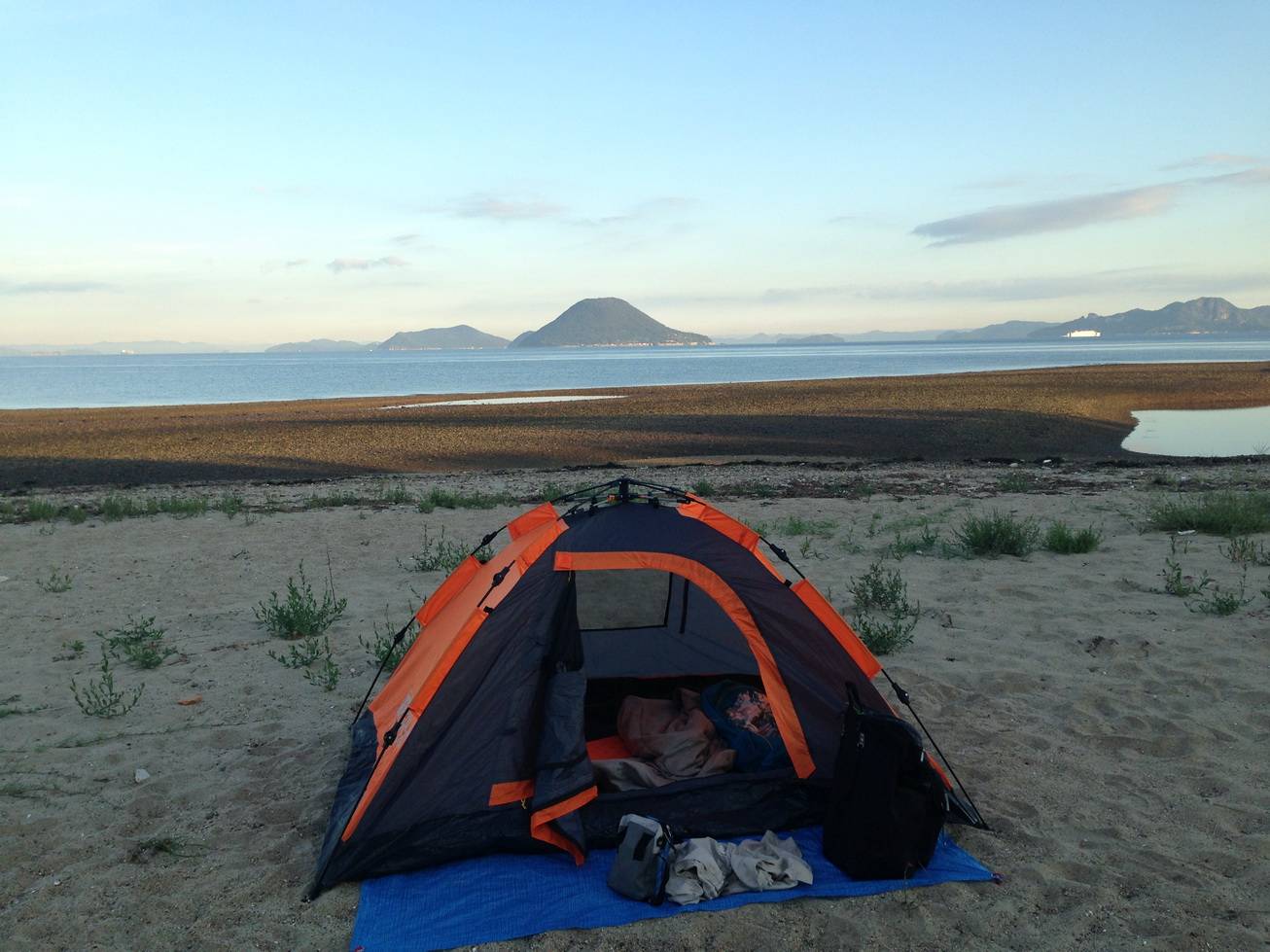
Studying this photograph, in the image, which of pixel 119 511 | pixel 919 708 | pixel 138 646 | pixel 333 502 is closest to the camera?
pixel 919 708

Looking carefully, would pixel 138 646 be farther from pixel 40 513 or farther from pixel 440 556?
pixel 40 513

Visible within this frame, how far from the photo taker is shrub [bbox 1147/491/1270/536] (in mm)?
9711

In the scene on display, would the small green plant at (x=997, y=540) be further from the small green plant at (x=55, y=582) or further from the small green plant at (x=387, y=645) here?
the small green plant at (x=55, y=582)

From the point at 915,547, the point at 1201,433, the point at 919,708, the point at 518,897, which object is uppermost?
the point at 1201,433

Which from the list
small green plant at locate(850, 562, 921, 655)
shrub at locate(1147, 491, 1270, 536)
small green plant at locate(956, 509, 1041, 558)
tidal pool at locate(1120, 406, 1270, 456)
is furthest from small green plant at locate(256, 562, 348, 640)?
tidal pool at locate(1120, 406, 1270, 456)

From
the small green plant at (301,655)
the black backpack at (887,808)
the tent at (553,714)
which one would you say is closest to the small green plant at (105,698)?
the small green plant at (301,655)

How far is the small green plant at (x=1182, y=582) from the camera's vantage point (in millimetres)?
7715

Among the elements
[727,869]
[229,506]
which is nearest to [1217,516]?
[727,869]

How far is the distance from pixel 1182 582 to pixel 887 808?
537 cm

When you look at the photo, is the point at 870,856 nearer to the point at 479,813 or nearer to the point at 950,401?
the point at 479,813

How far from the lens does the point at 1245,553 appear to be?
8586 millimetres

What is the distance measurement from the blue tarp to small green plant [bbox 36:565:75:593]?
645 centimetres

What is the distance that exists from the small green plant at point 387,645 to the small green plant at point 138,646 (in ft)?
4.93

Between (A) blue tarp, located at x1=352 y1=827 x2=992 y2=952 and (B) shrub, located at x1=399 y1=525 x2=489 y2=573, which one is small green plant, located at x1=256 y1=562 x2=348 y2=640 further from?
(A) blue tarp, located at x1=352 y1=827 x2=992 y2=952
